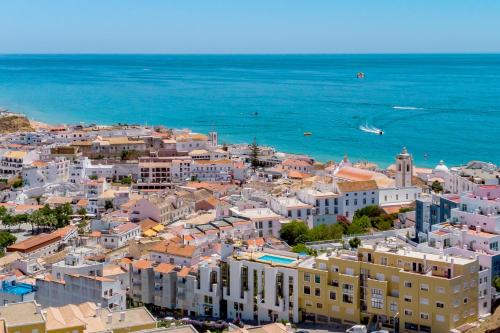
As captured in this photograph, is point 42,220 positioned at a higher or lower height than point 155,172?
lower

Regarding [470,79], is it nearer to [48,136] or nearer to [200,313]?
[48,136]

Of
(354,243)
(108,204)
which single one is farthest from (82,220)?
(354,243)

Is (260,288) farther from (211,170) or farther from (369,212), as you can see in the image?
(211,170)

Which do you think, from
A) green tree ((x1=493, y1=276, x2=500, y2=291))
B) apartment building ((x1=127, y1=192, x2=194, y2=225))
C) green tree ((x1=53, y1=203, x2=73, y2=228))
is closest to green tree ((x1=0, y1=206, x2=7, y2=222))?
green tree ((x1=53, y1=203, x2=73, y2=228))

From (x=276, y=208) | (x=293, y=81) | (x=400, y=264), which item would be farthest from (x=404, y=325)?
(x=293, y=81)

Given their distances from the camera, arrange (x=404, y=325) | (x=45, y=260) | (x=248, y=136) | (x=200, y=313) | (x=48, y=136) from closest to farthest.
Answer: (x=404, y=325) < (x=200, y=313) < (x=45, y=260) < (x=48, y=136) < (x=248, y=136)

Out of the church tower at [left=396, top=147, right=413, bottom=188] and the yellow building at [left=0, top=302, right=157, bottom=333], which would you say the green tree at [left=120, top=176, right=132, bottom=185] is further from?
the yellow building at [left=0, top=302, right=157, bottom=333]
